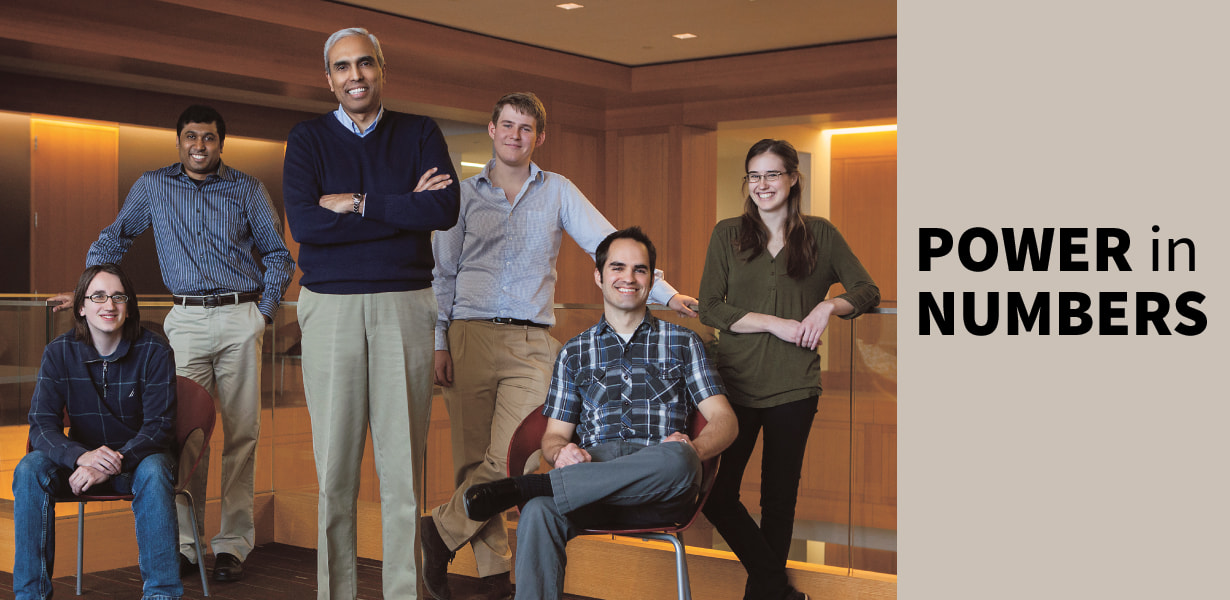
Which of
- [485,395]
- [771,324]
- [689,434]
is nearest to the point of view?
[689,434]

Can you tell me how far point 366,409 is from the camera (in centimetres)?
316

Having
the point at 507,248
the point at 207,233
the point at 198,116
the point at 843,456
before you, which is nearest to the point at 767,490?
the point at 843,456

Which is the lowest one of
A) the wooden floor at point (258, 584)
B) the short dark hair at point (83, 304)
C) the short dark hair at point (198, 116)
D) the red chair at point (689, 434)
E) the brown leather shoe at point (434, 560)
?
the wooden floor at point (258, 584)

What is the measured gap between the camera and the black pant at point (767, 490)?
327 cm

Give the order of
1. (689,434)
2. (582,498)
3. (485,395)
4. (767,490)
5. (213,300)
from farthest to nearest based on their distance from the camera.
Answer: (213,300) < (485,395) < (767,490) < (689,434) < (582,498)

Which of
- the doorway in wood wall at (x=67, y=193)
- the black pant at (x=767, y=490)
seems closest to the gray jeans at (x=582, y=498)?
the black pant at (x=767, y=490)

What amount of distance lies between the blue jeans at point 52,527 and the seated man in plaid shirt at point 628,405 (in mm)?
1280

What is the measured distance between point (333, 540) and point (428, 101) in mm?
7691

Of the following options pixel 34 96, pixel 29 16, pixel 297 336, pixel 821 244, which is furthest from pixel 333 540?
pixel 34 96

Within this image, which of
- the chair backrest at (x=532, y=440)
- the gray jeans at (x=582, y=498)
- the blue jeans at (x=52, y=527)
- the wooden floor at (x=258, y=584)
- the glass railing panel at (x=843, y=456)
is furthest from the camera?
the wooden floor at (x=258, y=584)

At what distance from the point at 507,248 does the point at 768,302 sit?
2.92ft

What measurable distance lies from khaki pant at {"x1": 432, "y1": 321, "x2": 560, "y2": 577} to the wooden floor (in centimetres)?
37

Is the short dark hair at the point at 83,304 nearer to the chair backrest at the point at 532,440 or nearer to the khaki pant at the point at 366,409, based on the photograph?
the khaki pant at the point at 366,409

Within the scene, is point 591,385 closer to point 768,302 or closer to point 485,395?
point 768,302
